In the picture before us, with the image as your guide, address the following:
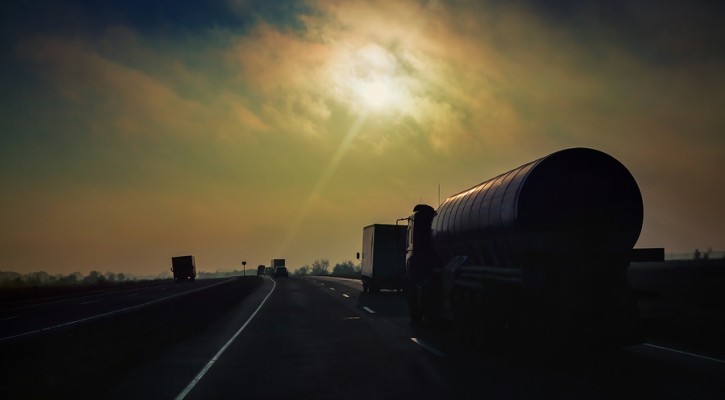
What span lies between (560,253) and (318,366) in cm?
503

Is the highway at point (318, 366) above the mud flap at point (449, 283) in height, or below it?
below

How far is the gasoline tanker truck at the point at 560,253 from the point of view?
34.7ft

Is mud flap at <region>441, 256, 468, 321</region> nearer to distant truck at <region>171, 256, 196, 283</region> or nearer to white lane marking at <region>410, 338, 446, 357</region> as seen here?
white lane marking at <region>410, 338, 446, 357</region>

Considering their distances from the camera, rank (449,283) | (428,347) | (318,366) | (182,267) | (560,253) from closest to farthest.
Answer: (318,366), (560,253), (428,347), (449,283), (182,267)

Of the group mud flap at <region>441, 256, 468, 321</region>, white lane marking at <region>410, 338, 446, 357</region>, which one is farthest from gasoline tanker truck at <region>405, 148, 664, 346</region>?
mud flap at <region>441, 256, 468, 321</region>

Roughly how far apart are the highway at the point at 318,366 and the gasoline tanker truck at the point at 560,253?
0.70 m

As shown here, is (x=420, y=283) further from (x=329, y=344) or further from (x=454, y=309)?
(x=329, y=344)

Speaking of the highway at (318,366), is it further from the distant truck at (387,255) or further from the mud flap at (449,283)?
the distant truck at (387,255)

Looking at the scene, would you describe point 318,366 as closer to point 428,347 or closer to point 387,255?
point 428,347

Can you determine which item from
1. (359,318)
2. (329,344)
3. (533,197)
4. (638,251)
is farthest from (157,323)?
(638,251)

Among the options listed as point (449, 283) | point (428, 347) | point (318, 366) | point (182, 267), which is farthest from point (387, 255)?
point (182, 267)

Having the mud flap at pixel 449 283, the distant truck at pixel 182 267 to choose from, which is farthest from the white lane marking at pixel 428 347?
the distant truck at pixel 182 267

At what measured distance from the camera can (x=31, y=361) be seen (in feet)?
38.7

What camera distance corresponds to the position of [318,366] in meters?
10.6
